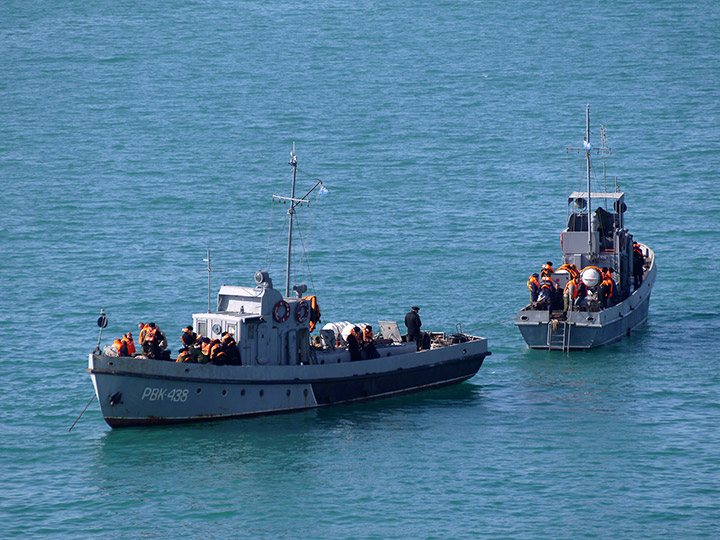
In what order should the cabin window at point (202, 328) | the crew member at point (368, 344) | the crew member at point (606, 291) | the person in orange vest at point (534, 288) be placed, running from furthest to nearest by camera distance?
the crew member at point (606, 291)
the person in orange vest at point (534, 288)
the crew member at point (368, 344)
the cabin window at point (202, 328)

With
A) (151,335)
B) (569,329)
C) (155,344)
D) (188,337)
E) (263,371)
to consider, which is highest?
(151,335)

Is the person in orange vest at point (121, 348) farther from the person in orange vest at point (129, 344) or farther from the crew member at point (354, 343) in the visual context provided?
the crew member at point (354, 343)

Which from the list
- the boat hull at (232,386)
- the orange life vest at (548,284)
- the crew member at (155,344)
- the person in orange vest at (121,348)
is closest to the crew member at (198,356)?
the boat hull at (232,386)

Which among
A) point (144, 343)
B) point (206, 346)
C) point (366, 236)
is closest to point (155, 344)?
point (144, 343)

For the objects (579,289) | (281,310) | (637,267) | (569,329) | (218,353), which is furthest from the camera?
(637,267)

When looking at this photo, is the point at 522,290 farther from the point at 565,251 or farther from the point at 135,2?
the point at 135,2

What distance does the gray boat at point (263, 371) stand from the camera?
36312 millimetres

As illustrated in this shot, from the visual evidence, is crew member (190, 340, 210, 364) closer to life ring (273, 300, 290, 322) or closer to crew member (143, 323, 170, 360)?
A: crew member (143, 323, 170, 360)

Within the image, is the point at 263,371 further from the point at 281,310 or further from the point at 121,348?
the point at 121,348

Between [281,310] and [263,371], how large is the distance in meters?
2.13

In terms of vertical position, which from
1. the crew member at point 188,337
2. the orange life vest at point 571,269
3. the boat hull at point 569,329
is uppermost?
the orange life vest at point 571,269

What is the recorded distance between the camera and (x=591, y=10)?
416 ft

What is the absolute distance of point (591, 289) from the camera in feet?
161

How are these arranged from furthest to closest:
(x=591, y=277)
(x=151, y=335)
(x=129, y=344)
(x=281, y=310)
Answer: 1. (x=591, y=277)
2. (x=281, y=310)
3. (x=151, y=335)
4. (x=129, y=344)
